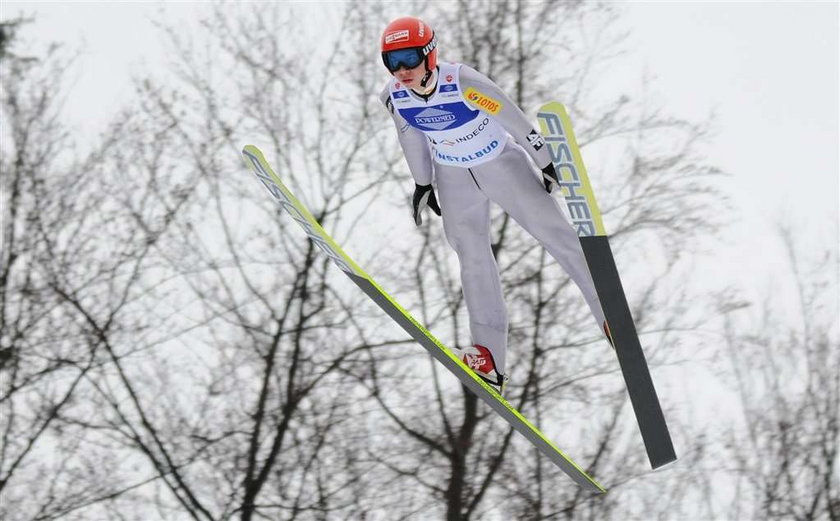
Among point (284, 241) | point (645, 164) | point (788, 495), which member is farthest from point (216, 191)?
point (788, 495)

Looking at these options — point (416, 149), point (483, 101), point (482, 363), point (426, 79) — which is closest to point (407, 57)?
point (426, 79)

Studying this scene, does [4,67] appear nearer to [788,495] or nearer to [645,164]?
[645,164]

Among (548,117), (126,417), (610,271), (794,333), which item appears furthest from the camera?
(794,333)

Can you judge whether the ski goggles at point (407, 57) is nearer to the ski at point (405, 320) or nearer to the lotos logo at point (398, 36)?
the lotos logo at point (398, 36)

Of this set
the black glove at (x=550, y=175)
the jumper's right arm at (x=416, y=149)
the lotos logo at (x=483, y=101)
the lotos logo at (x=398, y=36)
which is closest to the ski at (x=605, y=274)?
the black glove at (x=550, y=175)

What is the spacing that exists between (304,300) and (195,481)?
225 centimetres

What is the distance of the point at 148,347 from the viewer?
44.9ft

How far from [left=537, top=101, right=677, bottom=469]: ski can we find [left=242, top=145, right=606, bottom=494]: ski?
Answer: 65cm

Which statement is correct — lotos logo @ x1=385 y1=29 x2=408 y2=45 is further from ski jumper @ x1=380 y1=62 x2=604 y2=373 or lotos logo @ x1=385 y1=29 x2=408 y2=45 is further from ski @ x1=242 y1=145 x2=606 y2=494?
ski @ x1=242 y1=145 x2=606 y2=494

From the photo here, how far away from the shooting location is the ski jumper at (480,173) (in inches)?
210

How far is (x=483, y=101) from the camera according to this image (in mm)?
5281

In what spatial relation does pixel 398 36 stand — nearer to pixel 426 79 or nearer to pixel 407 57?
pixel 407 57

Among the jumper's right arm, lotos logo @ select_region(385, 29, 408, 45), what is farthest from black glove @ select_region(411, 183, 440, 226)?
lotos logo @ select_region(385, 29, 408, 45)

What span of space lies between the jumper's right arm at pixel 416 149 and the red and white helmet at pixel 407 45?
0.38 m
